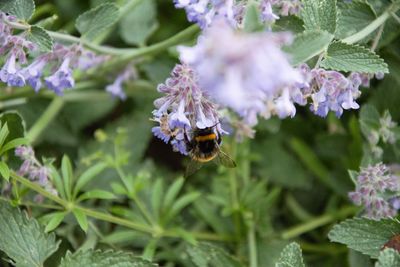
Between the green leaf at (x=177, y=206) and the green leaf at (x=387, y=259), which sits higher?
the green leaf at (x=387, y=259)

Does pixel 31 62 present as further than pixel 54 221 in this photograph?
Yes

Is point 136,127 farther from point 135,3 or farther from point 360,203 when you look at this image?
point 360,203

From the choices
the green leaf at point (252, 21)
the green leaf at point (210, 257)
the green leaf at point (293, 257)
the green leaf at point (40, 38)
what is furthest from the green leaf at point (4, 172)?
the green leaf at point (252, 21)

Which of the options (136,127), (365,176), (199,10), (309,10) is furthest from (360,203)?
(136,127)

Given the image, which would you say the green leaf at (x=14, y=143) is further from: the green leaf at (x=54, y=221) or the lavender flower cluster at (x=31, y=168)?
the green leaf at (x=54, y=221)

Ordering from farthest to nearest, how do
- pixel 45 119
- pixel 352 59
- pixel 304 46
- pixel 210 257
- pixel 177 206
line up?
1. pixel 45 119
2. pixel 177 206
3. pixel 210 257
4. pixel 352 59
5. pixel 304 46

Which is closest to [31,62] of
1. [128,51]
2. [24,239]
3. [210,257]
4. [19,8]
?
[19,8]

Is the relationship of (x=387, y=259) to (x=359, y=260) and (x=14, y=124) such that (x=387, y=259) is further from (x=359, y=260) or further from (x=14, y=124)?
(x=14, y=124)
